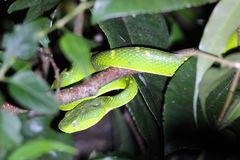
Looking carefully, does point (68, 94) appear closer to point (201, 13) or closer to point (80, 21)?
point (80, 21)

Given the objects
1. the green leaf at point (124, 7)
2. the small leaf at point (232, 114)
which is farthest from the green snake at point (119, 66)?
the green leaf at point (124, 7)

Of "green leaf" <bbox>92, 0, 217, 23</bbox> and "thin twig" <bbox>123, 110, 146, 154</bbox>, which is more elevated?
"green leaf" <bbox>92, 0, 217, 23</bbox>

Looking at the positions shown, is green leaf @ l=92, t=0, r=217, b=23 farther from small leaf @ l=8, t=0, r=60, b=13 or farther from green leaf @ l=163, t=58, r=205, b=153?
small leaf @ l=8, t=0, r=60, b=13

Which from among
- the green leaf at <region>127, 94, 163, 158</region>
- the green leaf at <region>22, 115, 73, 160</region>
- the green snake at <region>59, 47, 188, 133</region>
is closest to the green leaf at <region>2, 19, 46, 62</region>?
the green leaf at <region>22, 115, 73, 160</region>

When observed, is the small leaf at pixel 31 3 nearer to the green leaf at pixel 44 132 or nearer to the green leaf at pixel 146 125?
the green leaf at pixel 44 132

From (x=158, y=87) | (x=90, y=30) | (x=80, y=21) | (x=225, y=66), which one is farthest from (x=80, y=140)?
(x=225, y=66)

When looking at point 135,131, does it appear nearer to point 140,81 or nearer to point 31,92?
point 140,81

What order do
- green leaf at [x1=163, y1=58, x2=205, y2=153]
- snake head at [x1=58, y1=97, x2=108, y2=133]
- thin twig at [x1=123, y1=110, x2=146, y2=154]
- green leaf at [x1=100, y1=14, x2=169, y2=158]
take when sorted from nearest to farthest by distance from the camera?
1. green leaf at [x1=163, y1=58, x2=205, y2=153]
2. green leaf at [x1=100, y1=14, x2=169, y2=158]
3. snake head at [x1=58, y1=97, x2=108, y2=133]
4. thin twig at [x1=123, y1=110, x2=146, y2=154]

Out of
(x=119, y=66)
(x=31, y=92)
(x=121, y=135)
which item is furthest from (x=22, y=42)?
(x=121, y=135)
